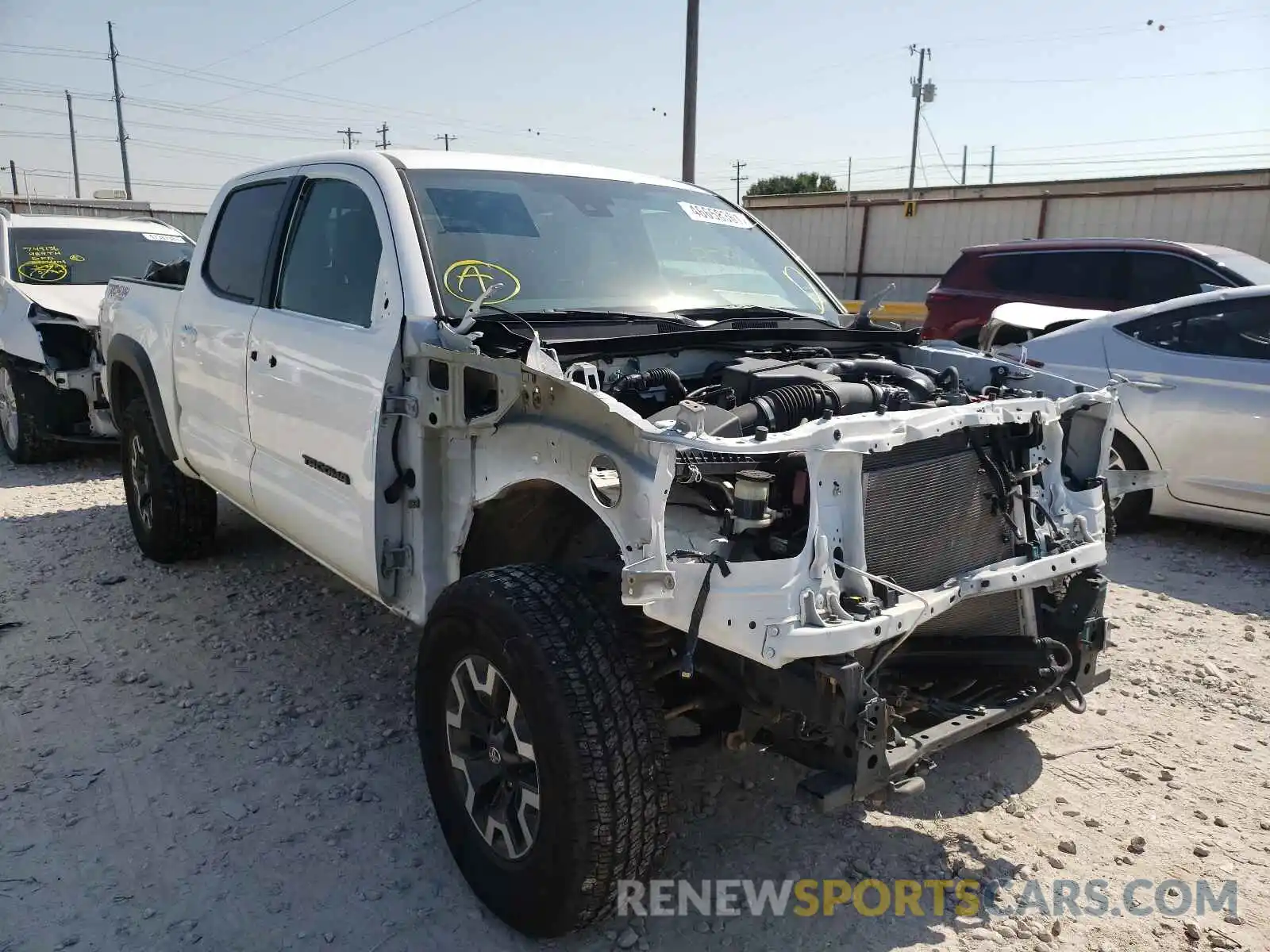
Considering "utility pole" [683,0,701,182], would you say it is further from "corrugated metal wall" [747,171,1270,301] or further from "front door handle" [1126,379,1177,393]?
"front door handle" [1126,379,1177,393]

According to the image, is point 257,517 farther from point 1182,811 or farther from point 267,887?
point 1182,811

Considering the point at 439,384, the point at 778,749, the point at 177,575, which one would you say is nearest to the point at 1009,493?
the point at 778,749

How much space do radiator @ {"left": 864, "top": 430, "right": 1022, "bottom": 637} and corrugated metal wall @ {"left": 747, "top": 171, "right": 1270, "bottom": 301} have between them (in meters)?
14.2

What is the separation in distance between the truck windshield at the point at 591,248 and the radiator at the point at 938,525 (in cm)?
127

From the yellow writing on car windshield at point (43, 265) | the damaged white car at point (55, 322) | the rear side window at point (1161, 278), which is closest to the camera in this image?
the damaged white car at point (55, 322)

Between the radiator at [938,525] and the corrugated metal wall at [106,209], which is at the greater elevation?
the corrugated metal wall at [106,209]

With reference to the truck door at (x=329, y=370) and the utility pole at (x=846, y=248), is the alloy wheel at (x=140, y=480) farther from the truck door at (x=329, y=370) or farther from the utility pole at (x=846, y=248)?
the utility pole at (x=846, y=248)

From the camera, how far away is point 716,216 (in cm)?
420

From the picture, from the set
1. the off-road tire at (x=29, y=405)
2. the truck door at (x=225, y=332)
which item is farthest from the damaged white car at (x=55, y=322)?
the truck door at (x=225, y=332)

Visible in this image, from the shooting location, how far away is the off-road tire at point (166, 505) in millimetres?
5160

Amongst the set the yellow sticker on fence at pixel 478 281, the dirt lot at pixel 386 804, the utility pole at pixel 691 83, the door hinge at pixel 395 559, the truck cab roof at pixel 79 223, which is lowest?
the dirt lot at pixel 386 804

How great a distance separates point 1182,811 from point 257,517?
3683 millimetres

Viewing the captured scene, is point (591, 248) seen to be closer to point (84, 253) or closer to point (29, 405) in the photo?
point (29, 405)

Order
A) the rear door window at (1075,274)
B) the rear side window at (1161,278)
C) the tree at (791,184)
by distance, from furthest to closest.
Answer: the tree at (791,184)
the rear door window at (1075,274)
the rear side window at (1161,278)
